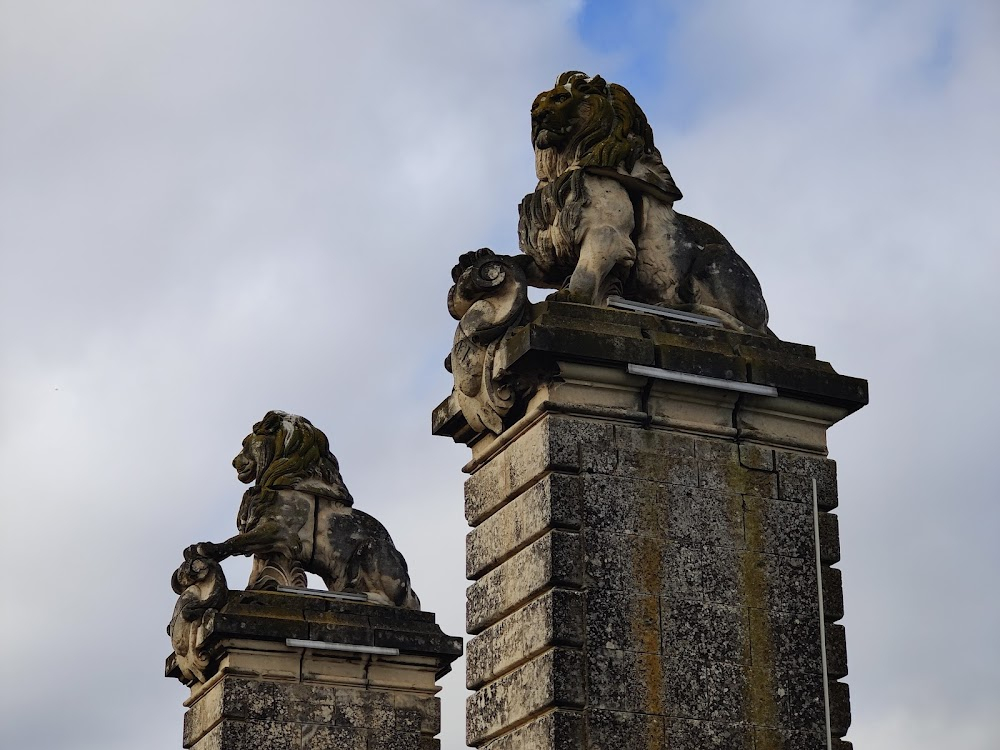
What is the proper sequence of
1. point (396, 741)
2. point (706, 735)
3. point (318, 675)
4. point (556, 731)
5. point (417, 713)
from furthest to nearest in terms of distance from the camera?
point (417, 713)
point (396, 741)
point (318, 675)
point (706, 735)
point (556, 731)

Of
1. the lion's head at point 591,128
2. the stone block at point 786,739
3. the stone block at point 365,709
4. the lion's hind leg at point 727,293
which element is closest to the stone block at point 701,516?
the stone block at point 786,739

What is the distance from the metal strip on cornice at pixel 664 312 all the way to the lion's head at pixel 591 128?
0.89m

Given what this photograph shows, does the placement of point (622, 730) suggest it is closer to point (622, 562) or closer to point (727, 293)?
point (622, 562)

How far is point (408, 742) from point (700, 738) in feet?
17.5

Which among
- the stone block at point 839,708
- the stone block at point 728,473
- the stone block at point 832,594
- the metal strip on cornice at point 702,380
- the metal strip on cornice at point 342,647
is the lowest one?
the stone block at point 839,708

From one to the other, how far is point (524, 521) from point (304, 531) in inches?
209

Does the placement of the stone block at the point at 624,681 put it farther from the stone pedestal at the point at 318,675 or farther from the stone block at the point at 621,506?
the stone pedestal at the point at 318,675

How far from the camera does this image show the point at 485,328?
11031mm

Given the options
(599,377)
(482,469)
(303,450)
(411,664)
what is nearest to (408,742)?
(411,664)

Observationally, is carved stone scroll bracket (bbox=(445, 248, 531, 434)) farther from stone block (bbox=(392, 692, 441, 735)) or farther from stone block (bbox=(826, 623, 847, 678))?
stone block (bbox=(392, 692, 441, 735))

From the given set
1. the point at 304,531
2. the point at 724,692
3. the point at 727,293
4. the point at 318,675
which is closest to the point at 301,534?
the point at 304,531

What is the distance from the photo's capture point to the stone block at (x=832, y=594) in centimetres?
1085

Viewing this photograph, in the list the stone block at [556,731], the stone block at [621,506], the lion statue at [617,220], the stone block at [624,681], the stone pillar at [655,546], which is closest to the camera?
the stone block at [556,731]

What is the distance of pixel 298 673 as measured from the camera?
590 inches
